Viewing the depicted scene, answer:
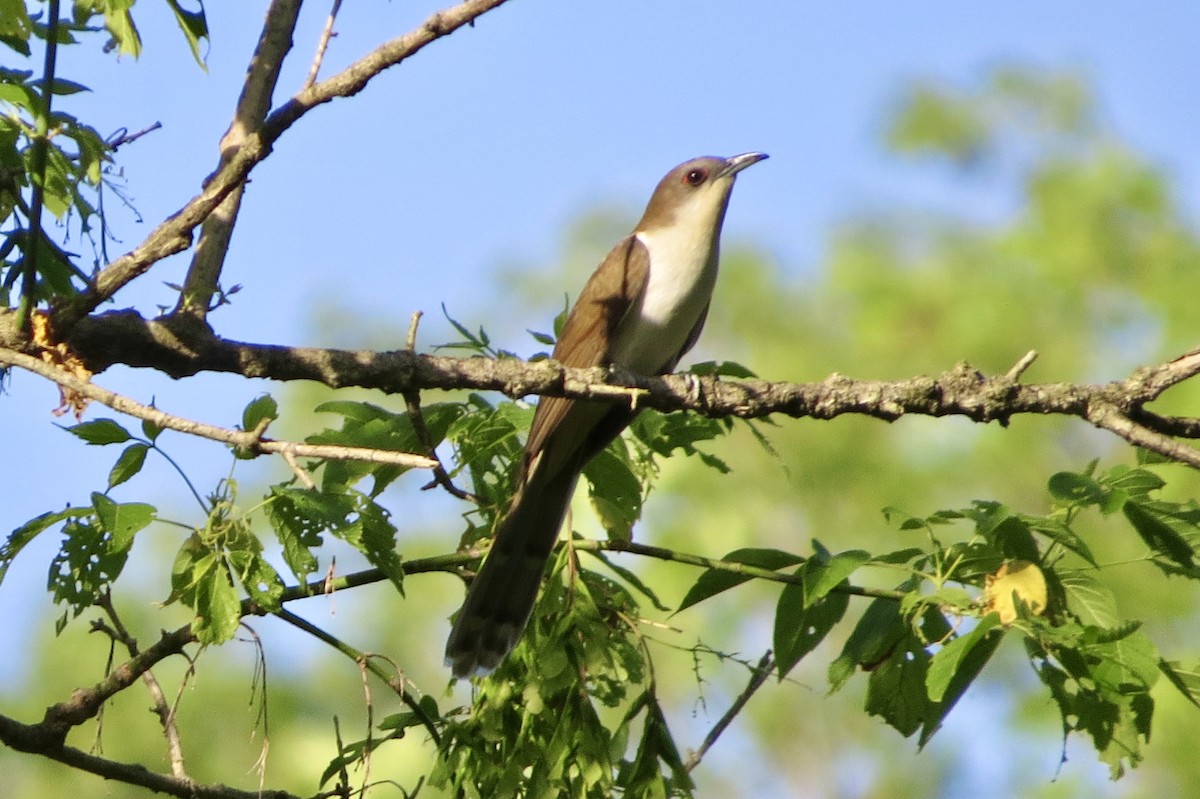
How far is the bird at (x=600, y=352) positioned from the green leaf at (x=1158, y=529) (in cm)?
116

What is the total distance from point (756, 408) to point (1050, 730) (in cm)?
792

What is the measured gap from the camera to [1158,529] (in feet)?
9.12

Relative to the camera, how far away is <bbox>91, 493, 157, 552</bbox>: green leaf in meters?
2.59

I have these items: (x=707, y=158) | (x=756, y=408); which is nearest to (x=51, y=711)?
(x=756, y=408)

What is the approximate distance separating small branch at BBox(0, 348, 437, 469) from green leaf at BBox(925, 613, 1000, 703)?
1.15 m

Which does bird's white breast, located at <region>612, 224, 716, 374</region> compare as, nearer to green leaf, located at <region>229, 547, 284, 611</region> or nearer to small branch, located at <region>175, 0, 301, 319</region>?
small branch, located at <region>175, 0, 301, 319</region>

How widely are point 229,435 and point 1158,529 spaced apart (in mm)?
1967

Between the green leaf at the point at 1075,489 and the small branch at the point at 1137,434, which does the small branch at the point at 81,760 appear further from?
the small branch at the point at 1137,434

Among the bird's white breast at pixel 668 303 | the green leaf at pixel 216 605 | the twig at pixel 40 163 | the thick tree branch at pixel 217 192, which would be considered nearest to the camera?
the twig at pixel 40 163

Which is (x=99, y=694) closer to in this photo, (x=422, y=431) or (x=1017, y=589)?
(x=422, y=431)

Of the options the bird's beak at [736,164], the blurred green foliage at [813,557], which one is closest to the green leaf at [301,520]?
the blurred green foliage at [813,557]

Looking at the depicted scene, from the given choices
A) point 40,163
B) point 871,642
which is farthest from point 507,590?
point 40,163

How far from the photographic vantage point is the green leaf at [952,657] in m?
2.51

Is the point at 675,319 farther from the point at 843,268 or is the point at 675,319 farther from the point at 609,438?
the point at 843,268
